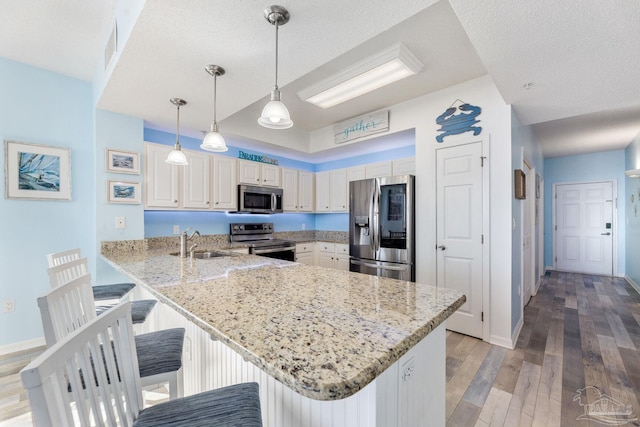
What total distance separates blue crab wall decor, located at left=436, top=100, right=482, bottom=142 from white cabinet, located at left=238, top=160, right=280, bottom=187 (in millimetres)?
2526

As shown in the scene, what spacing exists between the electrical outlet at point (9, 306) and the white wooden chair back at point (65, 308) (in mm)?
2264

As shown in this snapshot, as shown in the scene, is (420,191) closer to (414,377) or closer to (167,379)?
(414,377)

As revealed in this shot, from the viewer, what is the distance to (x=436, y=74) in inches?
105

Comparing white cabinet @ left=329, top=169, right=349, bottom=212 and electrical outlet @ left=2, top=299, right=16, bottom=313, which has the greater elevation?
white cabinet @ left=329, top=169, right=349, bottom=212

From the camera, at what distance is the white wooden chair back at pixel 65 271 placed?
141cm

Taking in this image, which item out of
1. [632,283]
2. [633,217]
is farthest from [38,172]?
[632,283]

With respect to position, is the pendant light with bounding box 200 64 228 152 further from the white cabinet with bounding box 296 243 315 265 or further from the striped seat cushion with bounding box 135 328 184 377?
the white cabinet with bounding box 296 243 315 265

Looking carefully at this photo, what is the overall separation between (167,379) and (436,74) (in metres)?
3.20

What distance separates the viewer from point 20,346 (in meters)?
2.56

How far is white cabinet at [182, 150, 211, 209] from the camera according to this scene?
11.0ft

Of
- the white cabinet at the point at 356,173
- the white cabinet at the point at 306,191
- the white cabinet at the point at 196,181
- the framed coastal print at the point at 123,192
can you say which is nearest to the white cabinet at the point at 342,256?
the white cabinet at the point at 306,191

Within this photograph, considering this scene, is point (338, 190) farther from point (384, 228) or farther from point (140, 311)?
point (140, 311)

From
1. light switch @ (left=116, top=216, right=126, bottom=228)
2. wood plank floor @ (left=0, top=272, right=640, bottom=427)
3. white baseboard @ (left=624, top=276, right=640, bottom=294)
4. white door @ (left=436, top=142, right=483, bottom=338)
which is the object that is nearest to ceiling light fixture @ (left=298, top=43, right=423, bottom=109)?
white door @ (left=436, top=142, right=483, bottom=338)

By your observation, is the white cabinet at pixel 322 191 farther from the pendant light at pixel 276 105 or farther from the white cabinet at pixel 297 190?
the pendant light at pixel 276 105
